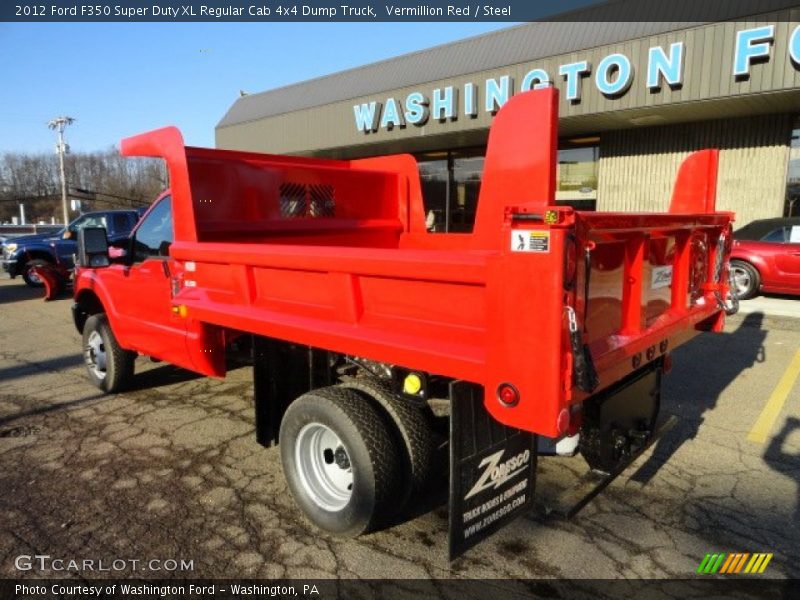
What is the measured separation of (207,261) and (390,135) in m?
12.7

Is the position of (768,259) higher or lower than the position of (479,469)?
higher

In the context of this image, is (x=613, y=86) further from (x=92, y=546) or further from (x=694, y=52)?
(x=92, y=546)

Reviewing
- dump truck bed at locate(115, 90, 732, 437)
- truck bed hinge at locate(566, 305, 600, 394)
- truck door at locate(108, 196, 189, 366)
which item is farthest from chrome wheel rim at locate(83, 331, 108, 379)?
truck bed hinge at locate(566, 305, 600, 394)

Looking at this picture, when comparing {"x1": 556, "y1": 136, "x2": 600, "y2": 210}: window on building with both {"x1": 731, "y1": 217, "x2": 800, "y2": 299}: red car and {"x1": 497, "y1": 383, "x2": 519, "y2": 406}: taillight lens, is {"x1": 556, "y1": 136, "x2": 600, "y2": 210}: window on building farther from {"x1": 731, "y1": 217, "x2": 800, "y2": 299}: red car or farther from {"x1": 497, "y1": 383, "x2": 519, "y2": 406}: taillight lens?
{"x1": 497, "y1": 383, "x2": 519, "y2": 406}: taillight lens

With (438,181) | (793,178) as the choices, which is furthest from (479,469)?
(438,181)

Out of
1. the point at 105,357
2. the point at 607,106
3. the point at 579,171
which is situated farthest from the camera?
the point at 579,171

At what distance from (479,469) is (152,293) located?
3092 millimetres

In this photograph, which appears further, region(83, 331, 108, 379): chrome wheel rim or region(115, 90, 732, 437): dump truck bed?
region(83, 331, 108, 379): chrome wheel rim

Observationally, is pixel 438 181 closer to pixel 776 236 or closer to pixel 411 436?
pixel 776 236

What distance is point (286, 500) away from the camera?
11.2 ft

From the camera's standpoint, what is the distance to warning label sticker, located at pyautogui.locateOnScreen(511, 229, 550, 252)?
6.46 feet

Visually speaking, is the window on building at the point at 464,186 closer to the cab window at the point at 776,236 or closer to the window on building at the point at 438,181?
the window on building at the point at 438,181

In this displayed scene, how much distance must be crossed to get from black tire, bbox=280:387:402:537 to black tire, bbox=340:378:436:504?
5 cm

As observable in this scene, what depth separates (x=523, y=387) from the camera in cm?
208
